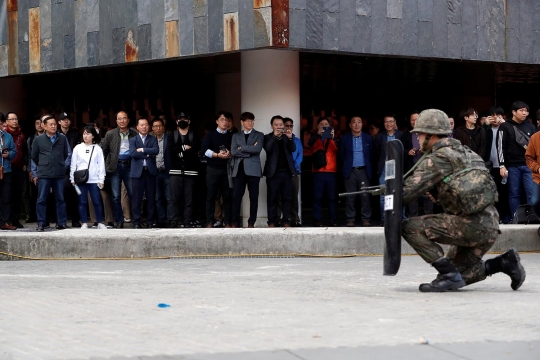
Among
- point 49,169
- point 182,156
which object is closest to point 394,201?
point 182,156

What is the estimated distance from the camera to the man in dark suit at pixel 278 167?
1739 cm

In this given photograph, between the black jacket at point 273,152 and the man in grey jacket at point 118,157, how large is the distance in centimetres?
234

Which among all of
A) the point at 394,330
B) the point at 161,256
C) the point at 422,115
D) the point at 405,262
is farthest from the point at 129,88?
the point at 394,330

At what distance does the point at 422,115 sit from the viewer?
962 cm

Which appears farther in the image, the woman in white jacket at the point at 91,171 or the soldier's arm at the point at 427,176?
the woman in white jacket at the point at 91,171

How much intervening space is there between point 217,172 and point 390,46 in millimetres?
3715

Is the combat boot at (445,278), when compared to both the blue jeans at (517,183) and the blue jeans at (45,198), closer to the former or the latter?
the blue jeans at (517,183)

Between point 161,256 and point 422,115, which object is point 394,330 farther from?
point 161,256

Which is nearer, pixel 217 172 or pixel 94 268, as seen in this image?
pixel 94 268

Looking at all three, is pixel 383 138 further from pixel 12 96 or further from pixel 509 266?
pixel 12 96

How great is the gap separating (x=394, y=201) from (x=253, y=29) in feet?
28.4

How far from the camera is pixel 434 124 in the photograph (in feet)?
31.3

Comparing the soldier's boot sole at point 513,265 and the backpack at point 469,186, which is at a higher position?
the backpack at point 469,186

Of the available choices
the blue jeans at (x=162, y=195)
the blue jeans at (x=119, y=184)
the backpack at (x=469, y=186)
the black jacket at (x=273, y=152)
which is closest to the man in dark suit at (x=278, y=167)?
the black jacket at (x=273, y=152)
